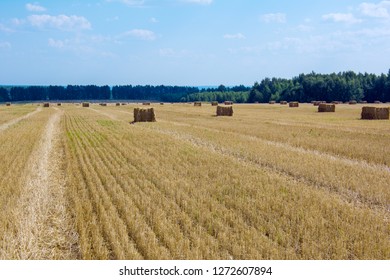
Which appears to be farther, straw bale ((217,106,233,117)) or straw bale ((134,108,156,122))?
straw bale ((217,106,233,117))

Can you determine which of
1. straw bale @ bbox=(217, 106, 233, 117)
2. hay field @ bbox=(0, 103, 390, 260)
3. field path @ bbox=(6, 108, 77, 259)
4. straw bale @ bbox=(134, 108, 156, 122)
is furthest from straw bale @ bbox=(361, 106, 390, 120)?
field path @ bbox=(6, 108, 77, 259)

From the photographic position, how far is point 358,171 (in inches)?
520

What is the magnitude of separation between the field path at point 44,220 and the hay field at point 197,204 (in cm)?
3

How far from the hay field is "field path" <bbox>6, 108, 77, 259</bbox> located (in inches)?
1.1

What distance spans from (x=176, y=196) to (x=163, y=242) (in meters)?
2.98

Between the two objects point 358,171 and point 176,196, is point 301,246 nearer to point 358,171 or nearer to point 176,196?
point 176,196

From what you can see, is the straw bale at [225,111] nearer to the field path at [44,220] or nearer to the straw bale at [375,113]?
the straw bale at [375,113]

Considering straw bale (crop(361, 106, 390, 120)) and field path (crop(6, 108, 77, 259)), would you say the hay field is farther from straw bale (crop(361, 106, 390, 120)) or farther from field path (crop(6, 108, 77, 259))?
straw bale (crop(361, 106, 390, 120))

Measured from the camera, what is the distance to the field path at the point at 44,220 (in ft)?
23.9

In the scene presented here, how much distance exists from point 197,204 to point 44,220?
3463 mm

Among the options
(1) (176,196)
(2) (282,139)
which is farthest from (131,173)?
(2) (282,139)

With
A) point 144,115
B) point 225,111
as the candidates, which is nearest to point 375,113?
point 225,111

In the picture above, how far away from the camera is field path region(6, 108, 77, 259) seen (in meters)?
7.28

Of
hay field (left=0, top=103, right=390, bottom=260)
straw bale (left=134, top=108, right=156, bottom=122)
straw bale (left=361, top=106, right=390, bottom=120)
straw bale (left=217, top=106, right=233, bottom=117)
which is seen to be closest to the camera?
hay field (left=0, top=103, right=390, bottom=260)
